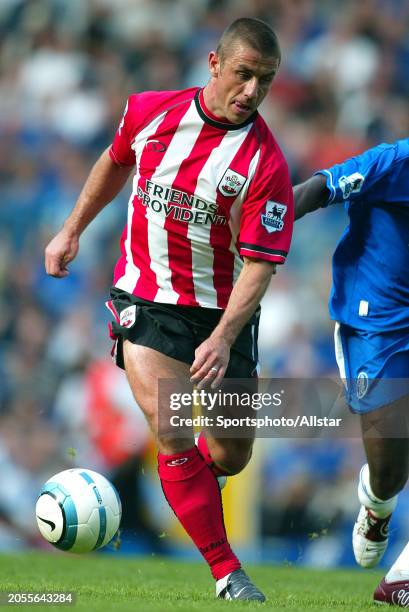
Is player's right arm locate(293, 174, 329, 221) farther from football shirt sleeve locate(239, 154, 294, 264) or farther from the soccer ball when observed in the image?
the soccer ball

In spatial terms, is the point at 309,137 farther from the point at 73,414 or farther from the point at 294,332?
the point at 73,414

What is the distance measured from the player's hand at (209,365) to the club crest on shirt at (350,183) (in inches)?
41.4

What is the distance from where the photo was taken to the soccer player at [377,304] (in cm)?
489

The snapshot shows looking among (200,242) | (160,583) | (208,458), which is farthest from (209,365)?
(160,583)

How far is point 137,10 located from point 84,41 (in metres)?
0.64

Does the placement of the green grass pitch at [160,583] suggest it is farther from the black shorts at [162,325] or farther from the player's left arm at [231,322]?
the black shorts at [162,325]

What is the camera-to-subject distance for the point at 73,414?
8312 mm

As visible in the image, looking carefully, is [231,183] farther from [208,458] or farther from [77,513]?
[77,513]

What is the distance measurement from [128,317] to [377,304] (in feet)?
4.22

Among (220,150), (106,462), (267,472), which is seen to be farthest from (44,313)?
(220,150)

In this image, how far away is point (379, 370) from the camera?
515 centimetres

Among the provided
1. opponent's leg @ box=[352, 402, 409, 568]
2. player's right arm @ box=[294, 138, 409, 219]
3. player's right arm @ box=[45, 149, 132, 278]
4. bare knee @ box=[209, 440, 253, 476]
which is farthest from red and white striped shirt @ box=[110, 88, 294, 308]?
Answer: opponent's leg @ box=[352, 402, 409, 568]

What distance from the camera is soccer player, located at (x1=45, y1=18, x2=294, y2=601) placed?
4.29 meters

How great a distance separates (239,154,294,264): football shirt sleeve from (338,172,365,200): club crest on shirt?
472 millimetres
